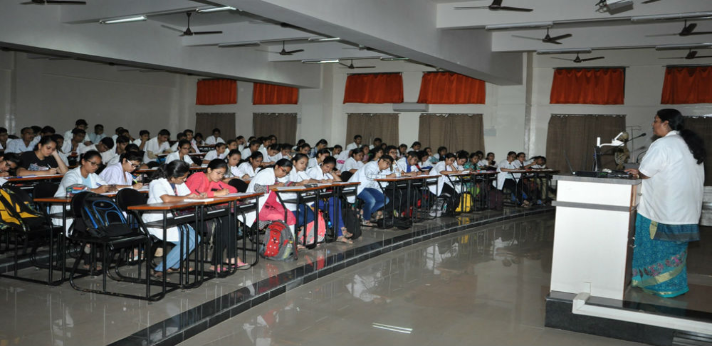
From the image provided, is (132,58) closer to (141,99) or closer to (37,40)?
(37,40)

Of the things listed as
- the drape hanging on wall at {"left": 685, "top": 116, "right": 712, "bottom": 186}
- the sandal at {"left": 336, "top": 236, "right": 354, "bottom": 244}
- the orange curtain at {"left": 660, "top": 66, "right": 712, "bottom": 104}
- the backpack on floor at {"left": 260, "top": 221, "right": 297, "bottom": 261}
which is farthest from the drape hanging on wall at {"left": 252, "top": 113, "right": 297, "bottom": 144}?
the backpack on floor at {"left": 260, "top": 221, "right": 297, "bottom": 261}

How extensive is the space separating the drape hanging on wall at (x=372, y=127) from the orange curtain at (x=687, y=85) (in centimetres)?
640

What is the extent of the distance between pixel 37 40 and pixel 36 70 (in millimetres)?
5272

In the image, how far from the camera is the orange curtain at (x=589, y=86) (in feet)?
41.7

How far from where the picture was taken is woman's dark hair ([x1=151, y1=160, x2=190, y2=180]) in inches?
171

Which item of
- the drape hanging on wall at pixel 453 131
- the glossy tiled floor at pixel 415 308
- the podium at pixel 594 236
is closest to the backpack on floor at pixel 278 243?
the glossy tiled floor at pixel 415 308

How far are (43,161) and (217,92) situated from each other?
10.4 metres

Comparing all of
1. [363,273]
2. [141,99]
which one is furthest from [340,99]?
[363,273]

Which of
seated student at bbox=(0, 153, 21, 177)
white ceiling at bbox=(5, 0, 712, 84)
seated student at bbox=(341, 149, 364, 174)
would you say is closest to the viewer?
seated student at bbox=(0, 153, 21, 177)

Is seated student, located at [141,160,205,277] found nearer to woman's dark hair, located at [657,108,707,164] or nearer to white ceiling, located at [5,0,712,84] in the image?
white ceiling, located at [5,0,712,84]

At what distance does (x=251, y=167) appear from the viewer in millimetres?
7918

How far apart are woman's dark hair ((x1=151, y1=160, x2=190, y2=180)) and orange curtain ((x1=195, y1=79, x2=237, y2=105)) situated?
1253 cm

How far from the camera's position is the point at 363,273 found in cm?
522

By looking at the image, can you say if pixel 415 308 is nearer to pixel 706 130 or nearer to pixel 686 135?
pixel 686 135
